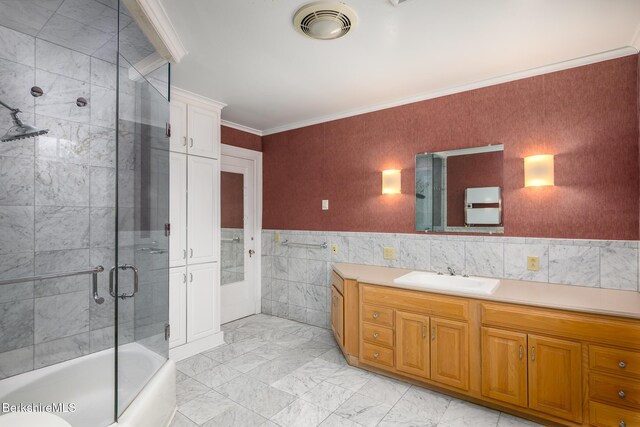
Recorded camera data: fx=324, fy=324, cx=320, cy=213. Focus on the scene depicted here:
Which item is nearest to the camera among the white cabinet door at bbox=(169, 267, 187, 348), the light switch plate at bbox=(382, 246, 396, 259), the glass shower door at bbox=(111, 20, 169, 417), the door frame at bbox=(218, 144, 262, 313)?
the glass shower door at bbox=(111, 20, 169, 417)

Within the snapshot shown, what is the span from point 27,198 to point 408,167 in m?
3.02

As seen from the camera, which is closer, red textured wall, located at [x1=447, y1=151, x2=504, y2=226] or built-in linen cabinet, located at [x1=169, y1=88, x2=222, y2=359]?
red textured wall, located at [x1=447, y1=151, x2=504, y2=226]

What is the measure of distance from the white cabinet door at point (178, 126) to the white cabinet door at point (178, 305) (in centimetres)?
115

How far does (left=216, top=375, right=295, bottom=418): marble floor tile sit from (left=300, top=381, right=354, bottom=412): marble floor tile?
15cm

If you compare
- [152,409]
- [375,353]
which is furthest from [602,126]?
[152,409]

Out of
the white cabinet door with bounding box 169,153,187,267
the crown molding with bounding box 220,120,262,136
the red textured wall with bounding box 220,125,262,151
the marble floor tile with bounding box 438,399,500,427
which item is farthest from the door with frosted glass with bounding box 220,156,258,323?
the marble floor tile with bounding box 438,399,500,427

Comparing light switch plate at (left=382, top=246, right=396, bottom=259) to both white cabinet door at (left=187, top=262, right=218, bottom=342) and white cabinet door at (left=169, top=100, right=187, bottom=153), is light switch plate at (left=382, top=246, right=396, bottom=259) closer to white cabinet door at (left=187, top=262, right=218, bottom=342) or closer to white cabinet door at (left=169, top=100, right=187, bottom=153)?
white cabinet door at (left=187, top=262, right=218, bottom=342)

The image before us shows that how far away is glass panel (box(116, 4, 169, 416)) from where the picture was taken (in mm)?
1814

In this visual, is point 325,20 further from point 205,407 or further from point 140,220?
point 205,407

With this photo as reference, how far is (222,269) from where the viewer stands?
3920 mm

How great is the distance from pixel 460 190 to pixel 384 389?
1.79 meters

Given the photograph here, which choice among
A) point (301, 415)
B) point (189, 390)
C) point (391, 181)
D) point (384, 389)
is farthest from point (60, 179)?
point (384, 389)

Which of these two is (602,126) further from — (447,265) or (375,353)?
(375,353)

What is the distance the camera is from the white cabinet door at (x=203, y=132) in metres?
3.18
